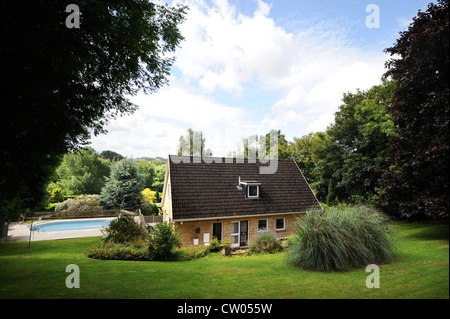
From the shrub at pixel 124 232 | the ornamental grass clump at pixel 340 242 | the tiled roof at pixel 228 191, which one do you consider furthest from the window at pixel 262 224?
the ornamental grass clump at pixel 340 242

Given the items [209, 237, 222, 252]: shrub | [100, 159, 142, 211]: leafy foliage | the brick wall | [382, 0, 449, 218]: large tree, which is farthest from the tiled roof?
[100, 159, 142, 211]: leafy foliage

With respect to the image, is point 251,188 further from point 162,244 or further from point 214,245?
point 162,244

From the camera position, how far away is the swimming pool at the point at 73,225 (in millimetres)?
21750

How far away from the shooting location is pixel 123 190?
26.3 meters

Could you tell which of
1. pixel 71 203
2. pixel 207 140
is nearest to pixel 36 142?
pixel 71 203

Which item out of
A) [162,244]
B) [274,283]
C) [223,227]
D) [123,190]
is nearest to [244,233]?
[223,227]

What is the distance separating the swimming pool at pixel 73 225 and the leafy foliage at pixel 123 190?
276cm

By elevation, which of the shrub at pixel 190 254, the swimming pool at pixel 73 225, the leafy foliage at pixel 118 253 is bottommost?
the swimming pool at pixel 73 225

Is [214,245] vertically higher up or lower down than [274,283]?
lower down

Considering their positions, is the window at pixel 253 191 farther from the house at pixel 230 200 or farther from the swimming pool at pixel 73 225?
the swimming pool at pixel 73 225

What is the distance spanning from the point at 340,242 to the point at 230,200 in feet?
33.7

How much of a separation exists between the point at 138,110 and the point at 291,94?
5.95m

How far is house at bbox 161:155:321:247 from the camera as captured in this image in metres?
13.9

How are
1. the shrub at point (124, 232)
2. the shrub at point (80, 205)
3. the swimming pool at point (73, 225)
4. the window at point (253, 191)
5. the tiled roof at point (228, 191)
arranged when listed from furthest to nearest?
the shrub at point (80, 205)
the swimming pool at point (73, 225)
the window at point (253, 191)
the tiled roof at point (228, 191)
the shrub at point (124, 232)
